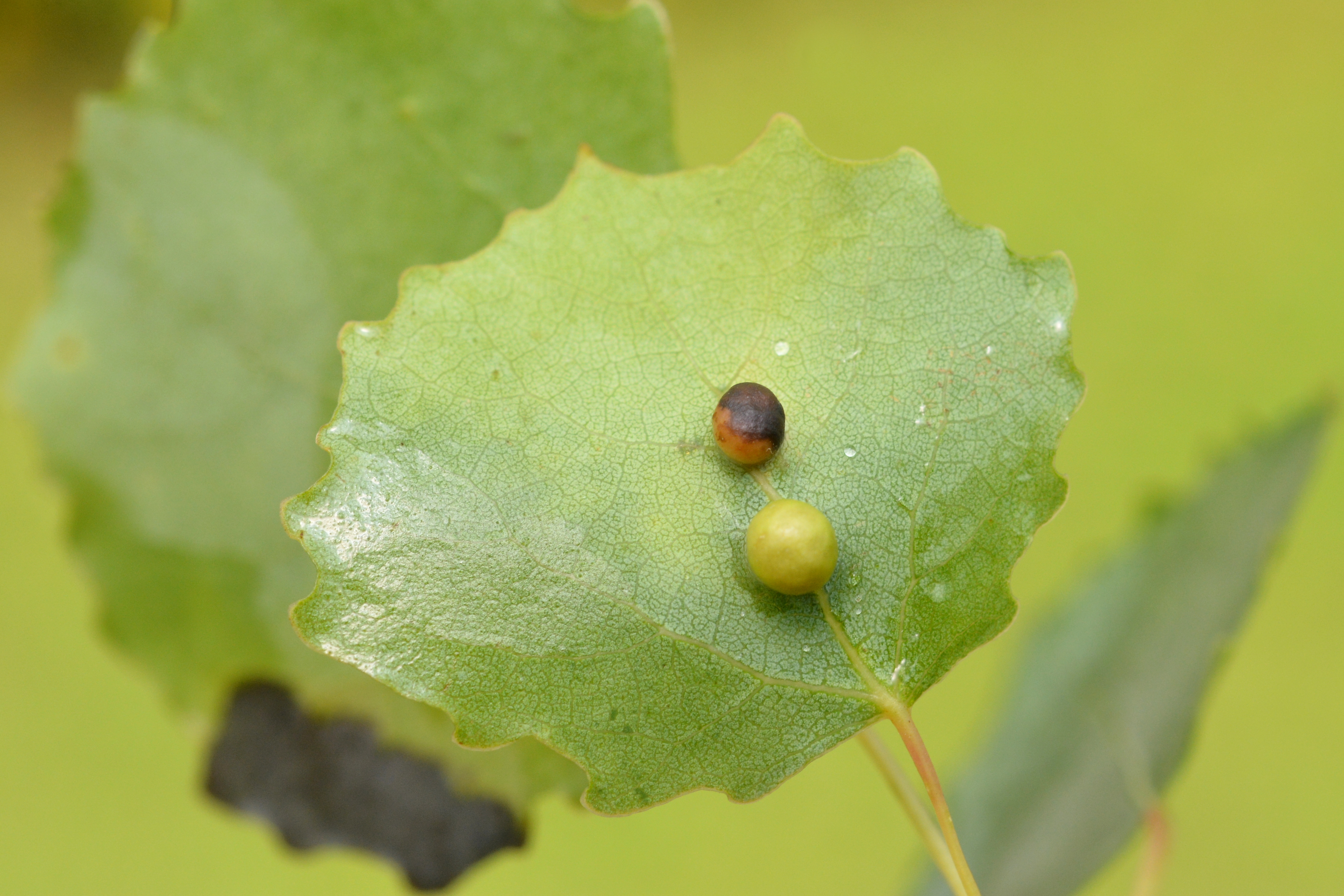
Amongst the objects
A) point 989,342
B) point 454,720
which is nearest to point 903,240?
point 989,342

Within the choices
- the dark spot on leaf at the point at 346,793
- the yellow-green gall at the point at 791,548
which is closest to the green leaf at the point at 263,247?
the dark spot on leaf at the point at 346,793

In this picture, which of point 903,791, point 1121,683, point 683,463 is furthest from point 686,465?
point 1121,683

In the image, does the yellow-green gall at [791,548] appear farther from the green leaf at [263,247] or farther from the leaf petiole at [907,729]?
the green leaf at [263,247]

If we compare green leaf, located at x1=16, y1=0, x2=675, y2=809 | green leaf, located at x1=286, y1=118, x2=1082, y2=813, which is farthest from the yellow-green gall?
green leaf, located at x1=16, y1=0, x2=675, y2=809

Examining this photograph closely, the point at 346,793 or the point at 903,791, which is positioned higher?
the point at 903,791

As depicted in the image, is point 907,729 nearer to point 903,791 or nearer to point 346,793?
point 903,791

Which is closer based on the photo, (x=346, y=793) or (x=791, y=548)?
(x=791, y=548)
